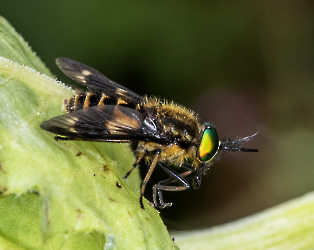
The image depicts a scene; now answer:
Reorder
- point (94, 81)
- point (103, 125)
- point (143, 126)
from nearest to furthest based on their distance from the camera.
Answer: point (103, 125) < point (143, 126) < point (94, 81)

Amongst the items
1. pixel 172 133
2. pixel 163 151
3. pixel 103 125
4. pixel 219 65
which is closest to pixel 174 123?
pixel 172 133

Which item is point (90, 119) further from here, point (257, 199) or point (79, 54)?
point (257, 199)

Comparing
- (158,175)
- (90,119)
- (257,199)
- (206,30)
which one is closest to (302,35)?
(206,30)

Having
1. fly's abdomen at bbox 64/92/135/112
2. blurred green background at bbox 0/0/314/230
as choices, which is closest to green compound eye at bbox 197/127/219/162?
fly's abdomen at bbox 64/92/135/112

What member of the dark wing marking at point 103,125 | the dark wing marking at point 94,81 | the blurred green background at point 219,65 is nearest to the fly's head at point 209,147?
the dark wing marking at point 103,125

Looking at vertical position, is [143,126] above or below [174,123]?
below

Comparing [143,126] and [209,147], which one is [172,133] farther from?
[209,147]

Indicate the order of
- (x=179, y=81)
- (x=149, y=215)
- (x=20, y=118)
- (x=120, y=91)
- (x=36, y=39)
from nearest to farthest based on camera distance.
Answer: (x=20, y=118), (x=149, y=215), (x=120, y=91), (x=36, y=39), (x=179, y=81)
